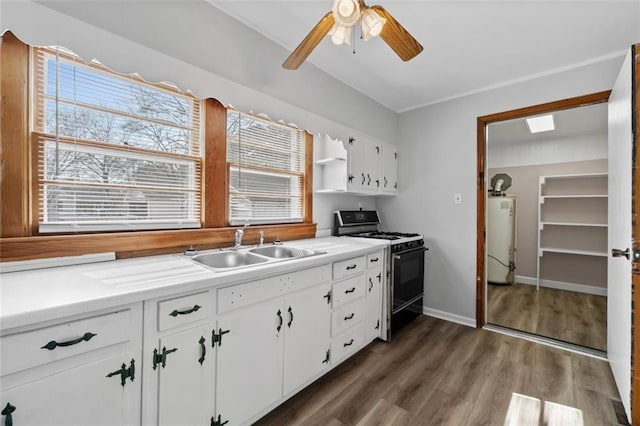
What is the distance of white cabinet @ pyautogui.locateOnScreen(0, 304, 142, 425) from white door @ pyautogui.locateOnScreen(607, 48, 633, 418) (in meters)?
2.59

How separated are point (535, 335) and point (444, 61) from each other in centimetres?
276

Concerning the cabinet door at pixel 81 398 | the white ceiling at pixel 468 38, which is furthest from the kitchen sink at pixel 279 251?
the white ceiling at pixel 468 38

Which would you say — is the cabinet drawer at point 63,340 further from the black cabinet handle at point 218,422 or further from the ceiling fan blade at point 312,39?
the ceiling fan blade at point 312,39

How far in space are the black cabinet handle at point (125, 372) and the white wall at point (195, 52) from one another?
1.41 m

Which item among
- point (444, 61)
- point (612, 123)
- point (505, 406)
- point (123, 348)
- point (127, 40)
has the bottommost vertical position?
point (505, 406)

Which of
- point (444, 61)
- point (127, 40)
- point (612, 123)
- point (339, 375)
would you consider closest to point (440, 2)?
point (444, 61)

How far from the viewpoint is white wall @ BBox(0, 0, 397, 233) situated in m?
1.31

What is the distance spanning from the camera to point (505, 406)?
1.81m

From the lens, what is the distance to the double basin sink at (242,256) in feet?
6.11

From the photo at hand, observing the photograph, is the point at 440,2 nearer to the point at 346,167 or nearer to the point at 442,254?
the point at 346,167

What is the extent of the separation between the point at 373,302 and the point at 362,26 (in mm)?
2064

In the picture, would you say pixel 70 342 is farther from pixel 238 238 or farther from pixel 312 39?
pixel 312 39

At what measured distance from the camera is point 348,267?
218 centimetres

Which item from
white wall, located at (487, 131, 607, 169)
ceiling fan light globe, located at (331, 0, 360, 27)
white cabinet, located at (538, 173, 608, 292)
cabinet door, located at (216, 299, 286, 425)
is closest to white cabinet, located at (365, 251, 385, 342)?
cabinet door, located at (216, 299, 286, 425)
